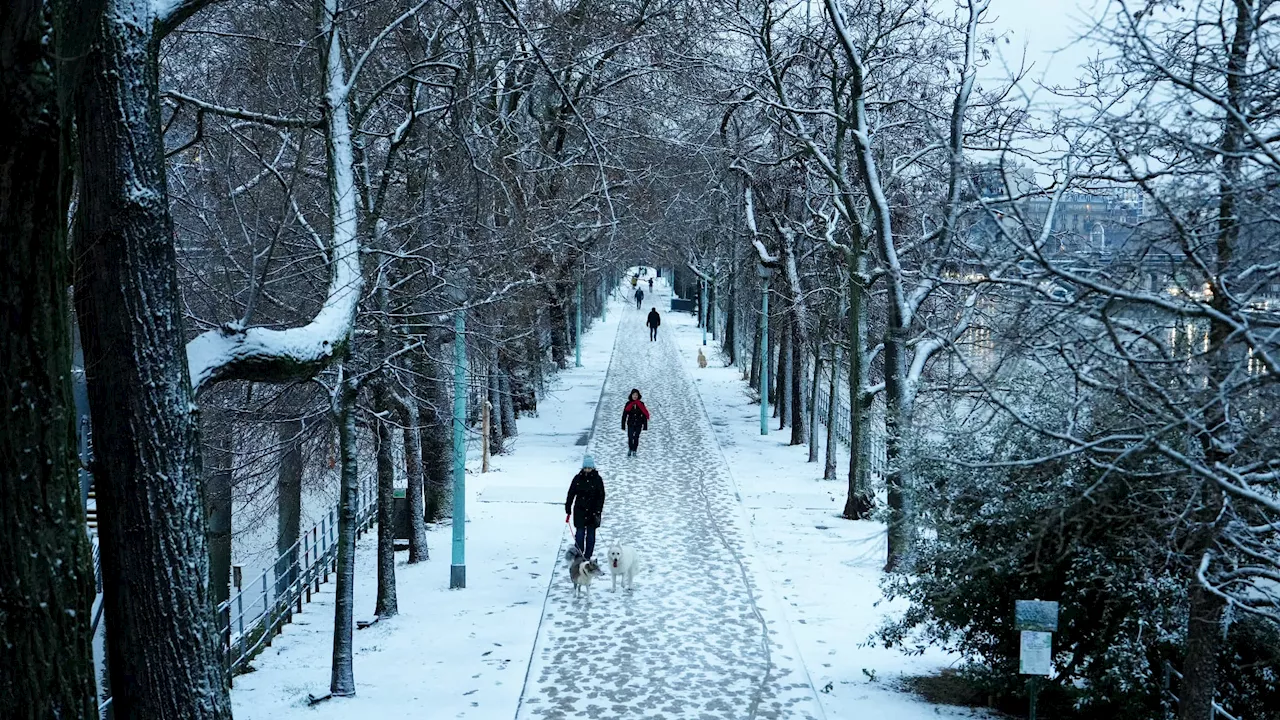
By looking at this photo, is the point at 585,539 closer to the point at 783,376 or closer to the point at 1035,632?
the point at 1035,632

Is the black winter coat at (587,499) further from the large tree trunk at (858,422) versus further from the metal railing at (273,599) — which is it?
the large tree trunk at (858,422)

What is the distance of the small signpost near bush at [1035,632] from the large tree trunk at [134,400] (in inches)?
231

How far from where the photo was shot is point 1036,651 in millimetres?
8914

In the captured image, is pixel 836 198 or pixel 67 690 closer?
pixel 67 690

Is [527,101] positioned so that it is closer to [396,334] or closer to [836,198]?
[836,198]

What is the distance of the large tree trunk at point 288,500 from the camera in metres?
14.5

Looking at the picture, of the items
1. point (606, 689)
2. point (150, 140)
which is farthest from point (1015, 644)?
point (150, 140)

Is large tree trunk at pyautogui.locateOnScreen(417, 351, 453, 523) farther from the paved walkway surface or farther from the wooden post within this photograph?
the paved walkway surface

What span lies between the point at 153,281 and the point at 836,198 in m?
12.8

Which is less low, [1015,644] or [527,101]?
[527,101]

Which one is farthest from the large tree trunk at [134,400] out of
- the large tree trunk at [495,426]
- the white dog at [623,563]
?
the large tree trunk at [495,426]

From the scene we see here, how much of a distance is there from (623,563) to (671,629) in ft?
5.96

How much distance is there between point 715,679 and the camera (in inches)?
445

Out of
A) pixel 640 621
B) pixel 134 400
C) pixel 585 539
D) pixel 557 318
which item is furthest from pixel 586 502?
pixel 557 318
